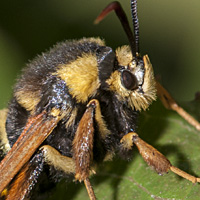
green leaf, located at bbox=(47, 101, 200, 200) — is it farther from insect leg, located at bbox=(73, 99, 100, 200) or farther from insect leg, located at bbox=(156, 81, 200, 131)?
insect leg, located at bbox=(73, 99, 100, 200)

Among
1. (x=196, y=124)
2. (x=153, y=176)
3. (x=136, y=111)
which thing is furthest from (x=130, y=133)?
(x=196, y=124)

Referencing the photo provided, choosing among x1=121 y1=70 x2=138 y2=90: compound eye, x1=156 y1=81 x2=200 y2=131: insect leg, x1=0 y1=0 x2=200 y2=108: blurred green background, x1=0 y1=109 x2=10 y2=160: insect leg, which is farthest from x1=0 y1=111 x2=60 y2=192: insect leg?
x1=0 y1=0 x2=200 y2=108: blurred green background

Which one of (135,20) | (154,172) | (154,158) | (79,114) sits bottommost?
(154,172)

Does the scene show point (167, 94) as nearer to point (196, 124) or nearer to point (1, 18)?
point (196, 124)

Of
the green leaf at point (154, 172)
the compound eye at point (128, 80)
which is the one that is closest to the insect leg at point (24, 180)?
the green leaf at point (154, 172)

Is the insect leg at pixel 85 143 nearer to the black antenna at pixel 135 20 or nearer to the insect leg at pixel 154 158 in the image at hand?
the insect leg at pixel 154 158

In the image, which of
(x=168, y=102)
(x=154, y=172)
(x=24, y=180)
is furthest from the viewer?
(x=168, y=102)

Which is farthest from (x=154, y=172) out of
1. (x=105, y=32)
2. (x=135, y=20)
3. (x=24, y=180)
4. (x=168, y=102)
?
(x=105, y=32)

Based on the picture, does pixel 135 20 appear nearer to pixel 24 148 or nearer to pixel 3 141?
pixel 24 148
